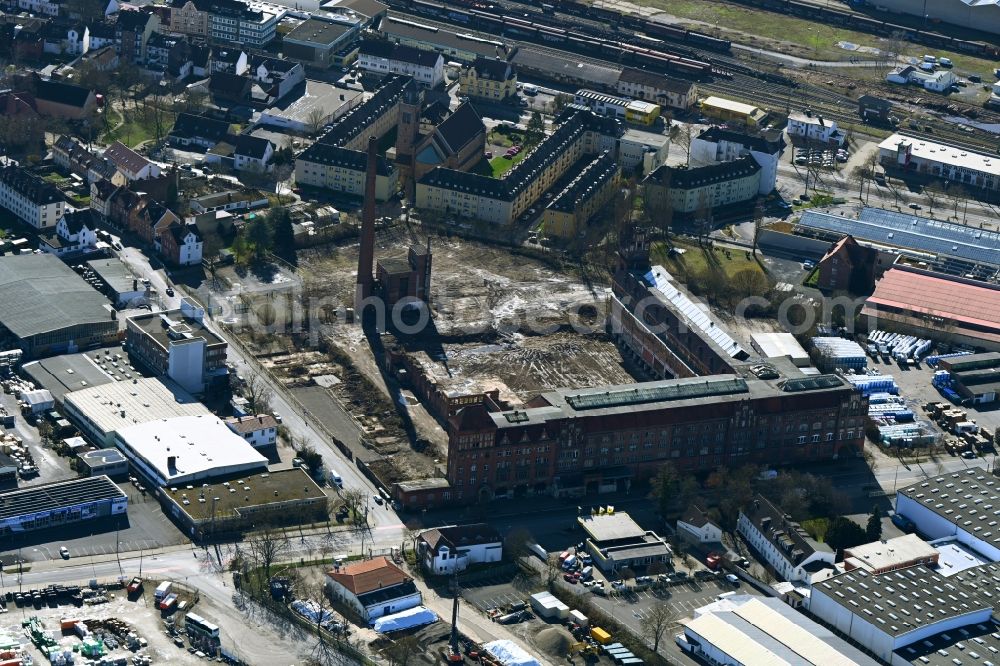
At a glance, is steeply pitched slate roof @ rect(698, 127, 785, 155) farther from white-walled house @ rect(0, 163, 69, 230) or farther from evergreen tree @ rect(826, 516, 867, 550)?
evergreen tree @ rect(826, 516, 867, 550)

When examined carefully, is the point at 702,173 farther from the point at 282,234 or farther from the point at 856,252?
the point at 282,234

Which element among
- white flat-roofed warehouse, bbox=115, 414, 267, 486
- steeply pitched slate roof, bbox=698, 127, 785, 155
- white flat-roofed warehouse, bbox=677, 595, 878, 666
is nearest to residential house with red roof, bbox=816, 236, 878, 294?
steeply pitched slate roof, bbox=698, 127, 785, 155

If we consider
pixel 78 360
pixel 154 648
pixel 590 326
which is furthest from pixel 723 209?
pixel 154 648

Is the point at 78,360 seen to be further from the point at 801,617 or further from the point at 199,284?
the point at 801,617

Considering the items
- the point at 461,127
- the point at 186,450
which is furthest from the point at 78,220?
the point at 461,127

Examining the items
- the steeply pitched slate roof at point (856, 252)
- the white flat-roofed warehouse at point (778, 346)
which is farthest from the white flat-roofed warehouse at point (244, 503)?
the steeply pitched slate roof at point (856, 252)

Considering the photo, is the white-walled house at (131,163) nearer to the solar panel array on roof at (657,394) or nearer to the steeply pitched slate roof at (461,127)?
the steeply pitched slate roof at (461,127)
